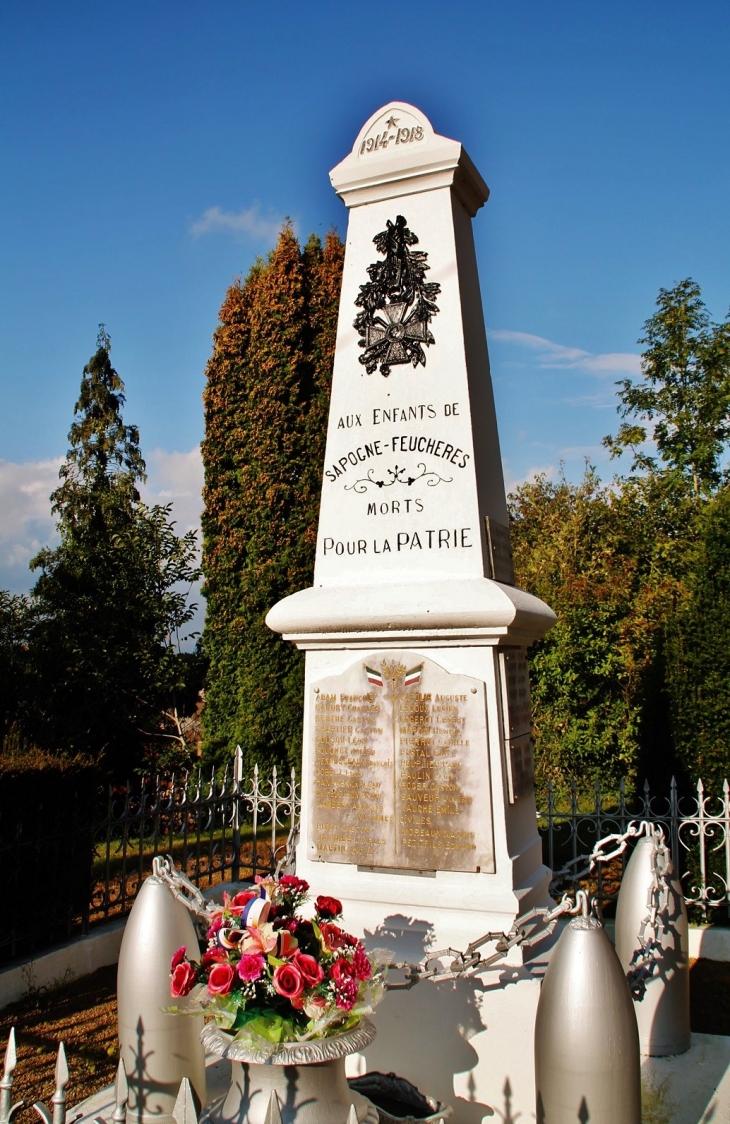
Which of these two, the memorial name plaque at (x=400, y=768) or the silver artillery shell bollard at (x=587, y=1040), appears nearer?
the silver artillery shell bollard at (x=587, y=1040)

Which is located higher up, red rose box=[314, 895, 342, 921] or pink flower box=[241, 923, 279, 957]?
red rose box=[314, 895, 342, 921]

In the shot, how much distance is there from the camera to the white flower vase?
258cm

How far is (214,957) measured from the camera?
2.77m

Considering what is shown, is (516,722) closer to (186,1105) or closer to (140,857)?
(186,1105)

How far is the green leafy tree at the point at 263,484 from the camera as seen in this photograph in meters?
10.4

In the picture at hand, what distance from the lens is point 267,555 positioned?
10.8m

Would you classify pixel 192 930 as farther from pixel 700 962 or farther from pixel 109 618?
pixel 109 618

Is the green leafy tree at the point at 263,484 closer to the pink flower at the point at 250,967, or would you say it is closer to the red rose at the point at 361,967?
the red rose at the point at 361,967

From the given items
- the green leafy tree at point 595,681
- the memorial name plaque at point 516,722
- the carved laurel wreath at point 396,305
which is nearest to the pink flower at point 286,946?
the memorial name plaque at point 516,722

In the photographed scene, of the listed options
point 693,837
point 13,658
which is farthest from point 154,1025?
point 13,658

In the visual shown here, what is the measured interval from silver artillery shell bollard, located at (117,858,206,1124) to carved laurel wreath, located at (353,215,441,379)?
2886mm

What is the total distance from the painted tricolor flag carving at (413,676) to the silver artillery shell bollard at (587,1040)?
1.47 meters

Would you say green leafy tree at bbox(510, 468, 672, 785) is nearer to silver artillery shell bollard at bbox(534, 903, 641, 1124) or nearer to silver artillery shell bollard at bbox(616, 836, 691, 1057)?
silver artillery shell bollard at bbox(616, 836, 691, 1057)

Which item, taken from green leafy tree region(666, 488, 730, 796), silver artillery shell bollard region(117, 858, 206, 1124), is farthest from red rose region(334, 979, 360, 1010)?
green leafy tree region(666, 488, 730, 796)
